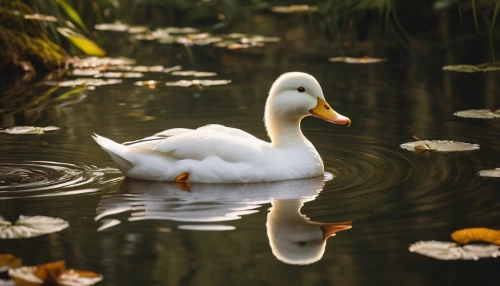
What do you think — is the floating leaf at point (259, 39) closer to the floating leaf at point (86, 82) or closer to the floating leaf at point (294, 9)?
the floating leaf at point (294, 9)

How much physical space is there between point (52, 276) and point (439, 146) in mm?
3759

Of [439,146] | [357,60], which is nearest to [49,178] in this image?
[439,146]

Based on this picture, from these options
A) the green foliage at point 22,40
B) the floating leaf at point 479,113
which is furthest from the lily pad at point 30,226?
the green foliage at point 22,40

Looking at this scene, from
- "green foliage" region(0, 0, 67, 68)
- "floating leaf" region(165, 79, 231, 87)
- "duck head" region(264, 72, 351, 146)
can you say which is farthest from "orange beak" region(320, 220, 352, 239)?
"green foliage" region(0, 0, 67, 68)

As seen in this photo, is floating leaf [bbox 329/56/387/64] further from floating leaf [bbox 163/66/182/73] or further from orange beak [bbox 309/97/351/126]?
orange beak [bbox 309/97/351/126]

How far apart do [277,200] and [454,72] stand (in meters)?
6.18

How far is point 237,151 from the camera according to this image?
649 cm

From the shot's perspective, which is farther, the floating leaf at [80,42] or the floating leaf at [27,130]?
the floating leaf at [80,42]

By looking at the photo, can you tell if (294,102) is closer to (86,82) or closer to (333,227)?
(333,227)

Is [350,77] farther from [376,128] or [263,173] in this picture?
[263,173]

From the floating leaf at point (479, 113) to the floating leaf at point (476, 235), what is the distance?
351 cm

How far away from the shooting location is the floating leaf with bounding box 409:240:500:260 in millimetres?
4654

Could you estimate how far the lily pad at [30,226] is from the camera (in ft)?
16.8

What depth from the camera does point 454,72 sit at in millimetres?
11648
